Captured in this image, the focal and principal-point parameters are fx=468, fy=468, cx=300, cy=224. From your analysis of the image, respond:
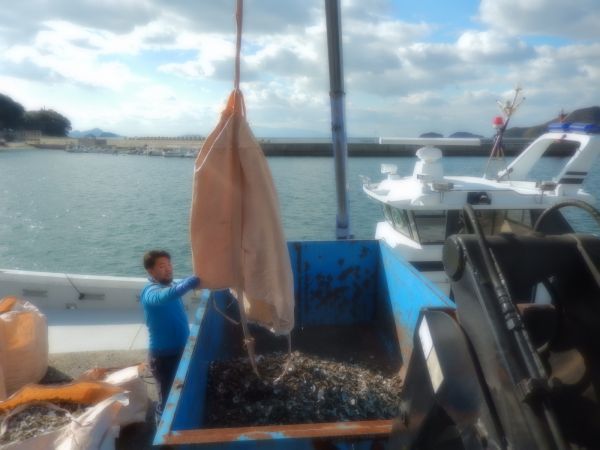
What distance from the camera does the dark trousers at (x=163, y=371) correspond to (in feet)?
11.1

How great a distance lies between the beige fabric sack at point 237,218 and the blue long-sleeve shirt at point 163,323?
731mm

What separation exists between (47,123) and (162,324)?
121 meters

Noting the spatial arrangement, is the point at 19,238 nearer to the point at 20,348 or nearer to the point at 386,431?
the point at 20,348

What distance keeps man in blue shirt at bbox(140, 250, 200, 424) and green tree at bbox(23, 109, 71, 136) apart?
112745 mm

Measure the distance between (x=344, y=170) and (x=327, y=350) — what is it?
215cm

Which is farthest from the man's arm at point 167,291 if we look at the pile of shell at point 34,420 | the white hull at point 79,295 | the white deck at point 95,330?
the white hull at point 79,295

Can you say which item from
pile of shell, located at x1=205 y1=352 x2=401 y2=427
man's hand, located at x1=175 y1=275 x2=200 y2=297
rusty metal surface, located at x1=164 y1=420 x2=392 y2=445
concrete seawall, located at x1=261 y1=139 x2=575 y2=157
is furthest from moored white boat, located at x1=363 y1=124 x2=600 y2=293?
concrete seawall, located at x1=261 y1=139 x2=575 y2=157

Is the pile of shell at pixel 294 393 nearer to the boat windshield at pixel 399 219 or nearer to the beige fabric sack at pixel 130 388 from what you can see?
the beige fabric sack at pixel 130 388

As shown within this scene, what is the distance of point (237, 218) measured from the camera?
2707 mm

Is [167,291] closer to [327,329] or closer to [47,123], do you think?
[327,329]

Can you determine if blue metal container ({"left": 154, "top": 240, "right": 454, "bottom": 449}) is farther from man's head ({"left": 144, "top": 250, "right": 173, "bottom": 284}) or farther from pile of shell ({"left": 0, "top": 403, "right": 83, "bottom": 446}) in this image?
pile of shell ({"left": 0, "top": 403, "right": 83, "bottom": 446})

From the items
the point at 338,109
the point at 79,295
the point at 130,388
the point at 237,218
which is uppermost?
the point at 338,109

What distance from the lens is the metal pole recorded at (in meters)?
5.09

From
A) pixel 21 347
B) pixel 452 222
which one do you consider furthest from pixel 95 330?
pixel 452 222
